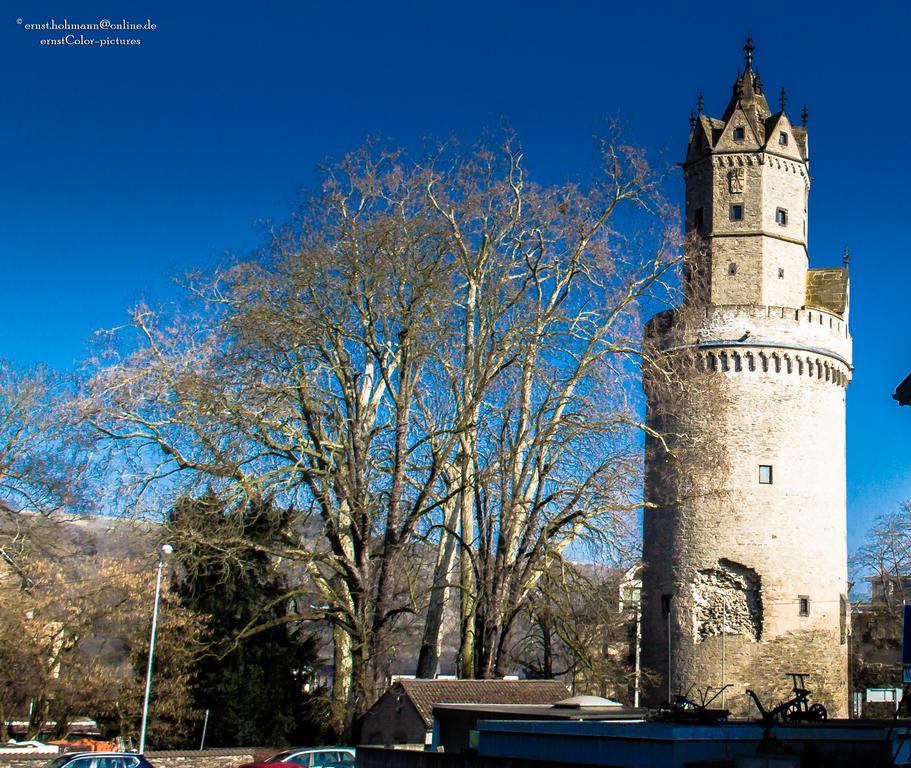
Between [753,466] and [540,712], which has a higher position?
[753,466]

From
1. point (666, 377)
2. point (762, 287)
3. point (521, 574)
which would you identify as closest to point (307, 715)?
point (521, 574)

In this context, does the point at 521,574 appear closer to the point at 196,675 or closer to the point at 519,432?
the point at 519,432

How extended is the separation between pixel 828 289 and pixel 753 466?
7080mm

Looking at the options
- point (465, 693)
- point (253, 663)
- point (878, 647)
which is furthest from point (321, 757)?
point (878, 647)

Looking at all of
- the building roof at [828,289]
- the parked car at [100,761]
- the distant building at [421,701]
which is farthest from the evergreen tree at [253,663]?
the building roof at [828,289]

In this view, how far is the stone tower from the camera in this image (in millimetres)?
33312

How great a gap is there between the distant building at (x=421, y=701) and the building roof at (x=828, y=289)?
18.2 metres

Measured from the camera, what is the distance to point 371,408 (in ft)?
84.4

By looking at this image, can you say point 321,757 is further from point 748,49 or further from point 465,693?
point 748,49

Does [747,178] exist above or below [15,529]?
above

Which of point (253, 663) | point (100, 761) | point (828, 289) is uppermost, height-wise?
point (828, 289)

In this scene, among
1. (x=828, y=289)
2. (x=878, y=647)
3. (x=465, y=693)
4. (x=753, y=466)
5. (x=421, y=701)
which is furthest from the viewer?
(x=878, y=647)

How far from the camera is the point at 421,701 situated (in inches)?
878

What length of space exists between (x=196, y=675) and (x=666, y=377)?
12.5m
